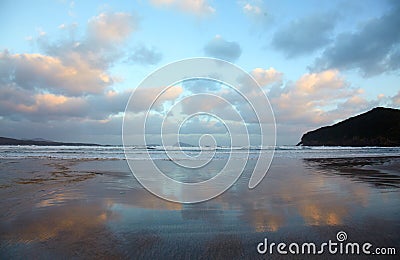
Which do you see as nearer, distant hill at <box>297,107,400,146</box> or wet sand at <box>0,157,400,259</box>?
wet sand at <box>0,157,400,259</box>

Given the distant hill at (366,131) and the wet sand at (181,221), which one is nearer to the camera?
the wet sand at (181,221)

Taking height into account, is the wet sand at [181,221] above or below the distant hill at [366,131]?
below

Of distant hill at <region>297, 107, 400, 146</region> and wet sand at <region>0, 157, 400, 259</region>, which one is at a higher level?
distant hill at <region>297, 107, 400, 146</region>

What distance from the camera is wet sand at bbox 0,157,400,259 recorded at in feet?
14.8

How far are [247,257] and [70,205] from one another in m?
5.59

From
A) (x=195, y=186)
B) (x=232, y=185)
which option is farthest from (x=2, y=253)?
(x=232, y=185)

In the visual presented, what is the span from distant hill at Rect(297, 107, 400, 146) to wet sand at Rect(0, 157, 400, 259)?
73286mm

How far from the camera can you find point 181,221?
6.04 m

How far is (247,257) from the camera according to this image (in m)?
4.18

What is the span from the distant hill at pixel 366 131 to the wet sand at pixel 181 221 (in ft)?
240

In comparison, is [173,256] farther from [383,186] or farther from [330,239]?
[383,186]

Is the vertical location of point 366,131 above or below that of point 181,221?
above

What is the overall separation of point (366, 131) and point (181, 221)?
3676 inches

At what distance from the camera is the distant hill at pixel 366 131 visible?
7244 cm
